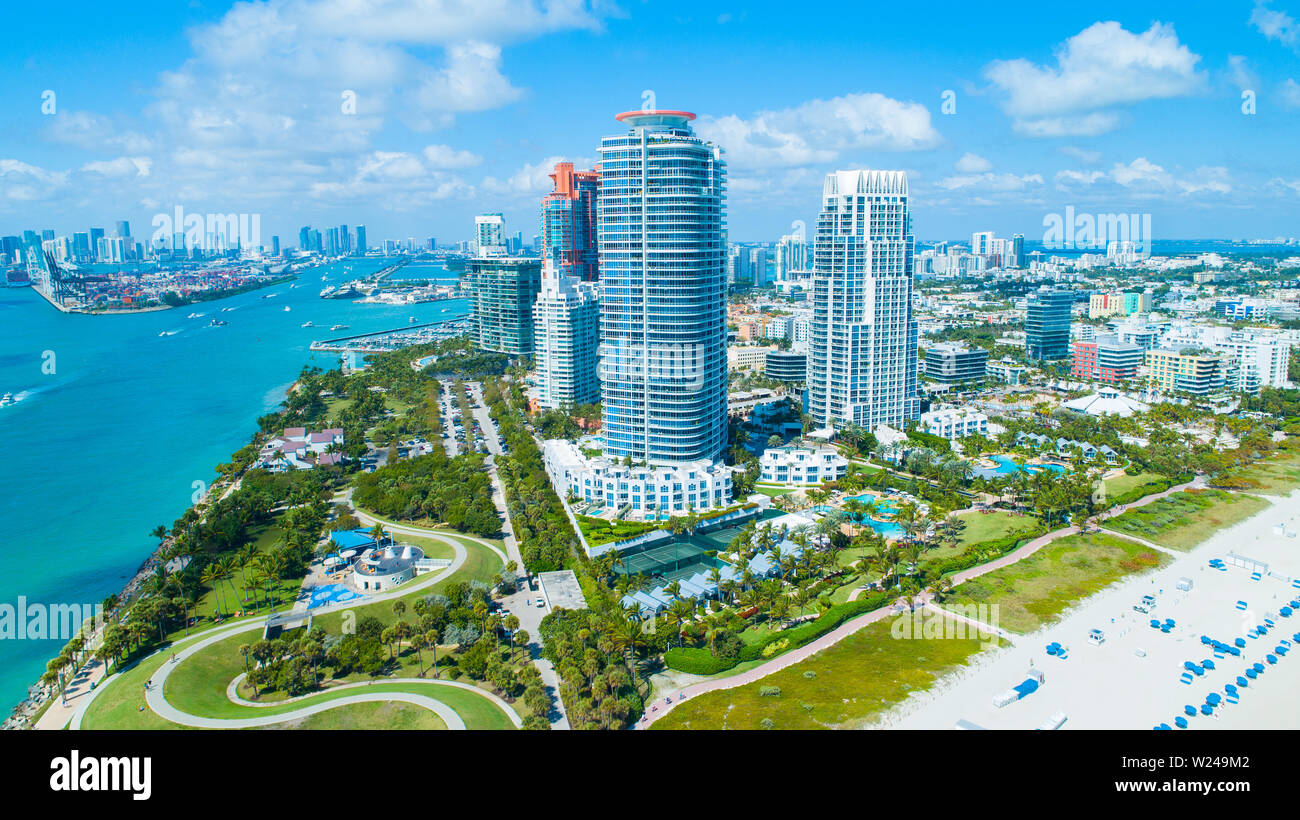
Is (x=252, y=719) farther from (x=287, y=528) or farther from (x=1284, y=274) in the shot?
(x=1284, y=274)

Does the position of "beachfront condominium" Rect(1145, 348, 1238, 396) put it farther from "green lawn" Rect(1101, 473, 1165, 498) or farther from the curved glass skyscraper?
the curved glass skyscraper

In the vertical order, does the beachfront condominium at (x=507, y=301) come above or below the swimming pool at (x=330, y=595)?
above

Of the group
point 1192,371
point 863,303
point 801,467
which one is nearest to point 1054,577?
point 801,467

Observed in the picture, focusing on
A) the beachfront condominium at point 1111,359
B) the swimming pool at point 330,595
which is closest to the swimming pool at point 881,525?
the swimming pool at point 330,595

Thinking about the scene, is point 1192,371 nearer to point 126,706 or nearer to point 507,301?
point 507,301

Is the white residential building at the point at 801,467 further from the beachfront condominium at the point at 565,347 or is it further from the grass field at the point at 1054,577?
the beachfront condominium at the point at 565,347

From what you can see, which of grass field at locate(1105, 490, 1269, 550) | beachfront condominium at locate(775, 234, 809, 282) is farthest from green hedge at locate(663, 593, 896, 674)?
beachfront condominium at locate(775, 234, 809, 282)

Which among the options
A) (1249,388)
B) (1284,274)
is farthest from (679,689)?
(1284,274)
